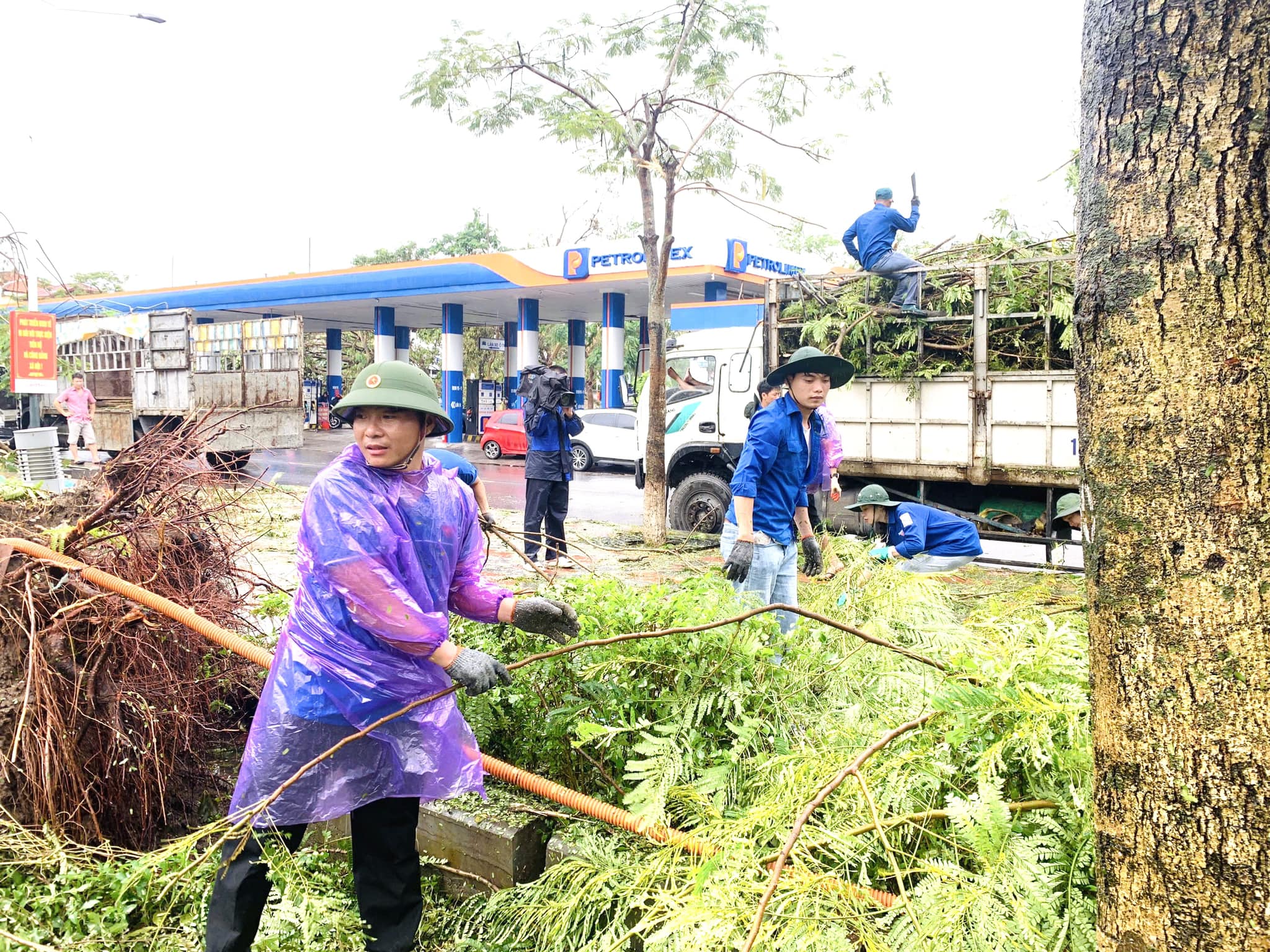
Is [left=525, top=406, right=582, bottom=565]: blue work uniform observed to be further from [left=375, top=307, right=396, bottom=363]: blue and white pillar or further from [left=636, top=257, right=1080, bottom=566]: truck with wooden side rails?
[left=375, top=307, right=396, bottom=363]: blue and white pillar

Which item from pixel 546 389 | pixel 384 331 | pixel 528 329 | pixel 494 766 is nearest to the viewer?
pixel 494 766

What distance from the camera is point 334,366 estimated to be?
32.8 m

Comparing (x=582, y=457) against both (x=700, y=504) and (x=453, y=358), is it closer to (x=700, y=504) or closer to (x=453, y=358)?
(x=453, y=358)

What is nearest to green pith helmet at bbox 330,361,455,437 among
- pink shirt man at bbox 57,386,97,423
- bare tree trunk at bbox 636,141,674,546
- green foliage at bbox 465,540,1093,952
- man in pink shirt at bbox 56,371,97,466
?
green foliage at bbox 465,540,1093,952

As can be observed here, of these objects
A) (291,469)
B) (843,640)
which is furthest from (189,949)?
(291,469)

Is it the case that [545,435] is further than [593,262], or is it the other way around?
[593,262]

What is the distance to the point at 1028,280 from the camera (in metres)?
8.02

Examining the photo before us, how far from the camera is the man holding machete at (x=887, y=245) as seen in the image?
8383 mm

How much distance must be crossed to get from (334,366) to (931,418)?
28300 millimetres

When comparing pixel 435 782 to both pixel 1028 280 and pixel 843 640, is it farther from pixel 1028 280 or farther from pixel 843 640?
pixel 1028 280

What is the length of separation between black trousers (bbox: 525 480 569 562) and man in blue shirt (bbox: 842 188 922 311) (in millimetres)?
3633

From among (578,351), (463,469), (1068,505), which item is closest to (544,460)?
(463,469)

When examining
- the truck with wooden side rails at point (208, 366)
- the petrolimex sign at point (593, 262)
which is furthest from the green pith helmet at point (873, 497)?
the petrolimex sign at point (593, 262)

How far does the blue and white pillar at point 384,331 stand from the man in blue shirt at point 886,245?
21533 mm
